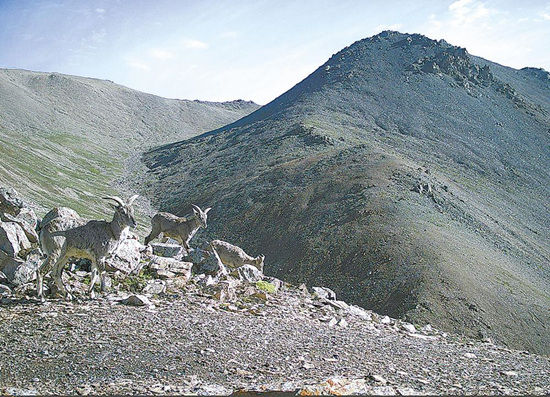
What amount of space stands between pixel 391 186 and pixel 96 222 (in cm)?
4139

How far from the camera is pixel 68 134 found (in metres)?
135

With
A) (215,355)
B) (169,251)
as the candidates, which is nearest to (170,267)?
(169,251)

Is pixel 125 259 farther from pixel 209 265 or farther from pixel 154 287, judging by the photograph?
pixel 209 265

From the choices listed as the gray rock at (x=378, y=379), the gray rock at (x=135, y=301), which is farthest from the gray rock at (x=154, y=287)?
the gray rock at (x=378, y=379)

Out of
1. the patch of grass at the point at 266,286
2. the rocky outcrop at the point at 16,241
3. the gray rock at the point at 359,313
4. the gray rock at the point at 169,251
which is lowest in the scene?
the gray rock at the point at 359,313

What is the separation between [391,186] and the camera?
164ft

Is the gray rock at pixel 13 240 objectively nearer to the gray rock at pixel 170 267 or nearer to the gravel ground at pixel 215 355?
the gravel ground at pixel 215 355

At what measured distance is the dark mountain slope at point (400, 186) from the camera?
3388 centimetres

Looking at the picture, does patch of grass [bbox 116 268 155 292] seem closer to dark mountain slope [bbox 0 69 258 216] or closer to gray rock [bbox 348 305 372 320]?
gray rock [bbox 348 305 372 320]

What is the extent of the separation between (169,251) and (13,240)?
19.8 ft

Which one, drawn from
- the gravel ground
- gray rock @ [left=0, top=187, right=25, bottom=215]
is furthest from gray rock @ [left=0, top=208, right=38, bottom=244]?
the gravel ground

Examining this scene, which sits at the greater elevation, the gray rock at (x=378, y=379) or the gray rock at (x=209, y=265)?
the gray rock at (x=209, y=265)

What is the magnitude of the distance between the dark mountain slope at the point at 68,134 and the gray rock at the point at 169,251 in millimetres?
38502

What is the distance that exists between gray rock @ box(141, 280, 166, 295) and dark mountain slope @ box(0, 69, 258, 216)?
142ft
